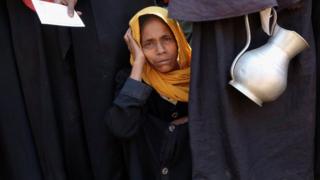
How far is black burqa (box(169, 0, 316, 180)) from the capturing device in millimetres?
1343

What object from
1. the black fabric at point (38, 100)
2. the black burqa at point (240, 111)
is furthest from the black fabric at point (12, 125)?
the black burqa at point (240, 111)

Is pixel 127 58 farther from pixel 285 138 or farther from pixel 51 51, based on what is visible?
pixel 285 138

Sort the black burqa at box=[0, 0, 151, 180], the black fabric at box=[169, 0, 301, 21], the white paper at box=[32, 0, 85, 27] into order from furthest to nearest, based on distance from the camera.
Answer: the black burqa at box=[0, 0, 151, 180] → the white paper at box=[32, 0, 85, 27] → the black fabric at box=[169, 0, 301, 21]

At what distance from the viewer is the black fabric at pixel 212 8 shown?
127 cm

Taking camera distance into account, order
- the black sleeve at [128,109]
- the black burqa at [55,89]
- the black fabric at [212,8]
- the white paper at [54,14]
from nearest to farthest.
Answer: the black fabric at [212,8], the white paper at [54,14], the black sleeve at [128,109], the black burqa at [55,89]

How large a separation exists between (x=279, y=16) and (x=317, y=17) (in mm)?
113

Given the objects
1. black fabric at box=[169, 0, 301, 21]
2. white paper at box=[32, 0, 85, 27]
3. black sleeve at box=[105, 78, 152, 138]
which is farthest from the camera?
black sleeve at box=[105, 78, 152, 138]

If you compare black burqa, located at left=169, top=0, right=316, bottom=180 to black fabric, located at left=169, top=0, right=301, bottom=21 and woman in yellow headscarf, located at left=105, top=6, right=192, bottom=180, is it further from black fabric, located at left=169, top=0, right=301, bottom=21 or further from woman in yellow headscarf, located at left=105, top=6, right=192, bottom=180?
woman in yellow headscarf, located at left=105, top=6, right=192, bottom=180

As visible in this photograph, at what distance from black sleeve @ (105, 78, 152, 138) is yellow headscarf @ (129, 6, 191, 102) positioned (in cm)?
6

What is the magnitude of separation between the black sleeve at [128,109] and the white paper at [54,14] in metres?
0.23

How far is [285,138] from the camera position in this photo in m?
1.45

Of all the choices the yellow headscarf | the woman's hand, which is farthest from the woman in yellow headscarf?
the woman's hand

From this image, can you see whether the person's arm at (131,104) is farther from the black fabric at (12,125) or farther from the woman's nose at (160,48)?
the black fabric at (12,125)

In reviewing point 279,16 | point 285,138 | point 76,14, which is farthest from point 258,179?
point 76,14
